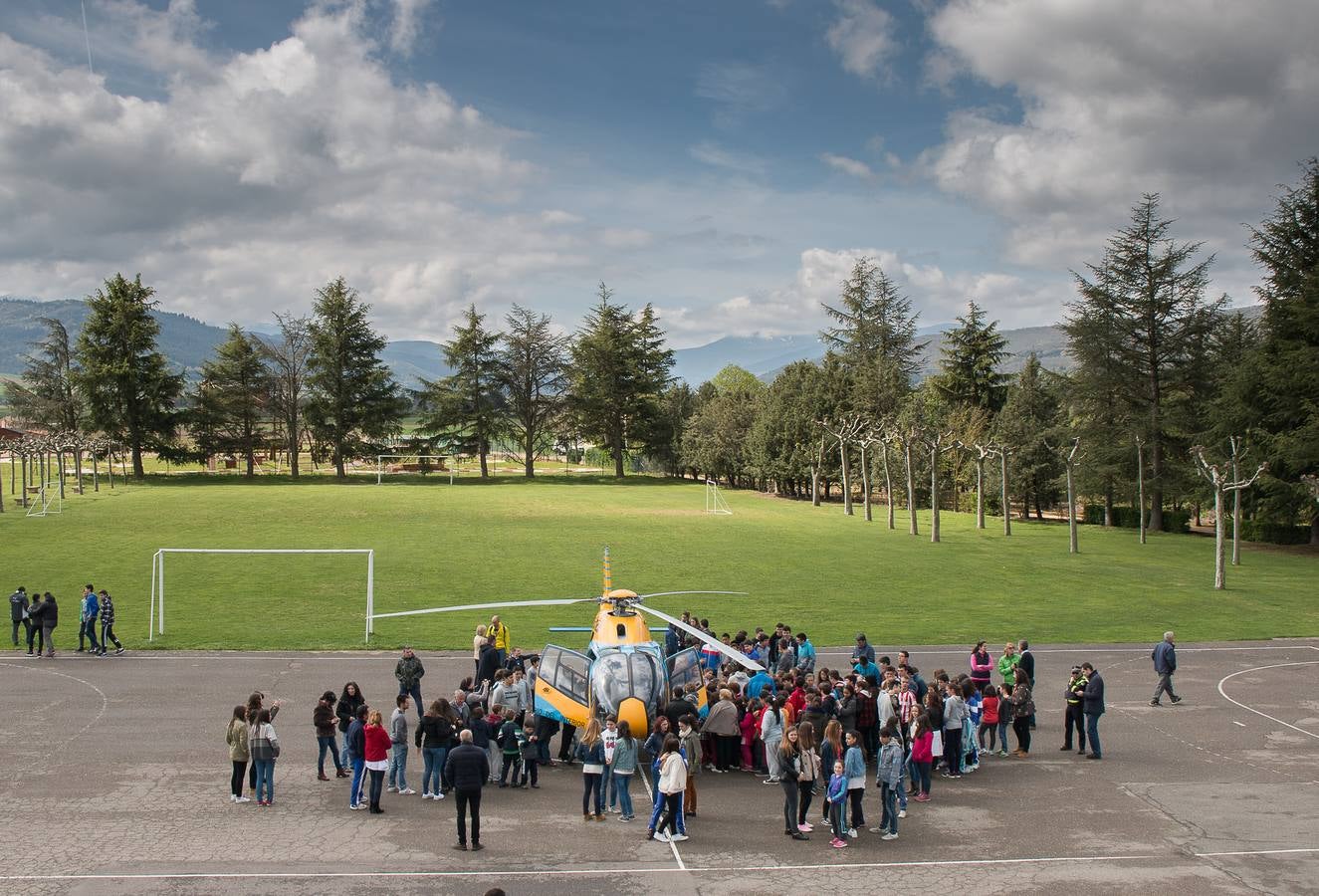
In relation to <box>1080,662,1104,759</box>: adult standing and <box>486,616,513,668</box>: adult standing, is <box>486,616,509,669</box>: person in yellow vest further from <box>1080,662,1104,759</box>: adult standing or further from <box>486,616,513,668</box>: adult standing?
<box>1080,662,1104,759</box>: adult standing

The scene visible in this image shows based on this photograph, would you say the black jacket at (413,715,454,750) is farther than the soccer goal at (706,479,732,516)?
No

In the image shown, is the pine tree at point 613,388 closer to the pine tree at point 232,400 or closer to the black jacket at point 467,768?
the pine tree at point 232,400

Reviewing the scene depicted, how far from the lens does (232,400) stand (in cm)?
9044

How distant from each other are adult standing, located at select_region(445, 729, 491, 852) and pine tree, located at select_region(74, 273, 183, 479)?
262ft

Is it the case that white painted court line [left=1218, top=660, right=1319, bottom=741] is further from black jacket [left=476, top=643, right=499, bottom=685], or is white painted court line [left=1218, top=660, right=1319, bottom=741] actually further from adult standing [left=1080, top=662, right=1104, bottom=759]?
black jacket [left=476, top=643, right=499, bottom=685]

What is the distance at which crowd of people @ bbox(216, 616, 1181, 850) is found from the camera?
46.0 feet

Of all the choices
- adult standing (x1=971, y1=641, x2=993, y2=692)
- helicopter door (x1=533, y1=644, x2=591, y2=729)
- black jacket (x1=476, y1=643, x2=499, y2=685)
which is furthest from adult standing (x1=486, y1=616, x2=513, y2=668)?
adult standing (x1=971, y1=641, x2=993, y2=692)

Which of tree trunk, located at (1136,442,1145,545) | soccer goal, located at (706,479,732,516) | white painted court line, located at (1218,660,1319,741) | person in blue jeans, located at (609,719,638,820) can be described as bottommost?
white painted court line, located at (1218,660,1319,741)

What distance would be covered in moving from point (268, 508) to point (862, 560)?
37.6 metres

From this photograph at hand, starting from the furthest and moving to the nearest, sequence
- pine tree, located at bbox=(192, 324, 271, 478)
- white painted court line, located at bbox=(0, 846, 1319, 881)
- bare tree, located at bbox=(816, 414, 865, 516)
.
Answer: pine tree, located at bbox=(192, 324, 271, 478) → bare tree, located at bbox=(816, 414, 865, 516) → white painted court line, located at bbox=(0, 846, 1319, 881)

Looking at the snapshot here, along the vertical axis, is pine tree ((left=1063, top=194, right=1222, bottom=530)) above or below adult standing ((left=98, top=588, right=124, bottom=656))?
above

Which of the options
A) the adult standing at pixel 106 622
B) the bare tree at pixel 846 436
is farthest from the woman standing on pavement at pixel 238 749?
the bare tree at pixel 846 436

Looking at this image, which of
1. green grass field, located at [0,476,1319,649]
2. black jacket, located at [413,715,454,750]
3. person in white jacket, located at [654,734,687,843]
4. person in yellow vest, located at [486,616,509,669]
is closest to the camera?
person in white jacket, located at [654,734,687,843]

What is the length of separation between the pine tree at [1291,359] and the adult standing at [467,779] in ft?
158
